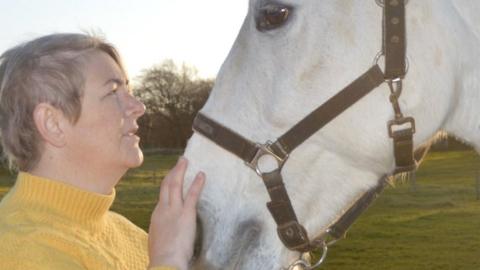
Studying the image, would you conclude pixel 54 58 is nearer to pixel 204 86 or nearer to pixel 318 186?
pixel 318 186

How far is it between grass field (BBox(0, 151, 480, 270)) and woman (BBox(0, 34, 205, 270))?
26.3 ft

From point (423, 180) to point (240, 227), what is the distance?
29052 millimetres

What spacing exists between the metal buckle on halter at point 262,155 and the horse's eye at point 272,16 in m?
0.42

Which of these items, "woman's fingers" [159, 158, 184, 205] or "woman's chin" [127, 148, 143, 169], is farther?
"woman's chin" [127, 148, 143, 169]

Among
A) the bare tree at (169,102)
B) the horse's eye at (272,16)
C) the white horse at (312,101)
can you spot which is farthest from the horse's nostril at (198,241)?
the bare tree at (169,102)

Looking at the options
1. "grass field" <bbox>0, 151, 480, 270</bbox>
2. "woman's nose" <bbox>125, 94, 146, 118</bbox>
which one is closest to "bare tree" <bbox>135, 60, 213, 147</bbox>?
"grass field" <bbox>0, 151, 480, 270</bbox>

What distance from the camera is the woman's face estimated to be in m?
2.38

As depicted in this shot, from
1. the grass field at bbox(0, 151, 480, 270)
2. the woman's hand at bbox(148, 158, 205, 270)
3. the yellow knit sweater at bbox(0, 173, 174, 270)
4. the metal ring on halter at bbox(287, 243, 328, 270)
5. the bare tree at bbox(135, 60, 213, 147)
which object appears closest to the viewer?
the yellow knit sweater at bbox(0, 173, 174, 270)

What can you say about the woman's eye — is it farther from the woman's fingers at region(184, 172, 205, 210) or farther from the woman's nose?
the woman's fingers at region(184, 172, 205, 210)

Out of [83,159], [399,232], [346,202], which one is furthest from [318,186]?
[399,232]

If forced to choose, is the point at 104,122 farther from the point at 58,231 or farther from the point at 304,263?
the point at 304,263

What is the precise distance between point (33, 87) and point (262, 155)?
863 millimetres

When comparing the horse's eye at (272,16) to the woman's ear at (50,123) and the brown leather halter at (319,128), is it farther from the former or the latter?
the woman's ear at (50,123)

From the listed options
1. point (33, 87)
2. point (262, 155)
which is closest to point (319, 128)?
point (262, 155)
